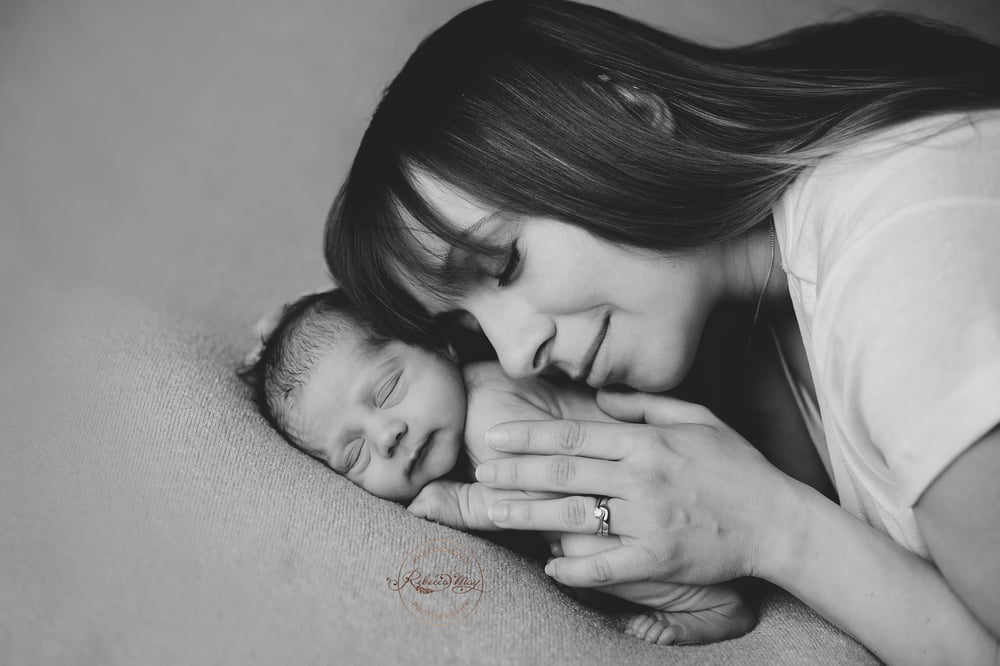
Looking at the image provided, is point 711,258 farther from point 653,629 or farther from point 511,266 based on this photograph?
point 653,629

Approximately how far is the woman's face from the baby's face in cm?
19

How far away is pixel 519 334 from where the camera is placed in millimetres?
1101

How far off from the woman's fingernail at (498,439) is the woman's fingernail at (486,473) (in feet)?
0.09

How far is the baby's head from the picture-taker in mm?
1264

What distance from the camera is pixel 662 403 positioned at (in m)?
1.18

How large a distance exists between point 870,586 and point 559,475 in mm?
368

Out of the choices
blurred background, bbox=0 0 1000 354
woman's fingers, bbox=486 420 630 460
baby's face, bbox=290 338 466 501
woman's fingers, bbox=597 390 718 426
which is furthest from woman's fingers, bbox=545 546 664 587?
blurred background, bbox=0 0 1000 354

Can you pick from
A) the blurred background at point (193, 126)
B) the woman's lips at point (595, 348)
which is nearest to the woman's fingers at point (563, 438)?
the woman's lips at point (595, 348)

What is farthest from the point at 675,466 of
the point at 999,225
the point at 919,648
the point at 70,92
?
the point at 70,92

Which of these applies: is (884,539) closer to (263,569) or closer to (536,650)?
(536,650)

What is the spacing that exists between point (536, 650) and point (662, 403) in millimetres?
435

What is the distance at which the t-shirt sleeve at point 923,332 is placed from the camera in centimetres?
74

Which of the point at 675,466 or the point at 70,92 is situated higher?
the point at 70,92

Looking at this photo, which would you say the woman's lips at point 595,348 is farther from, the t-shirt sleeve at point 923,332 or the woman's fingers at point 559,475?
the t-shirt sleeve at point 923,332
